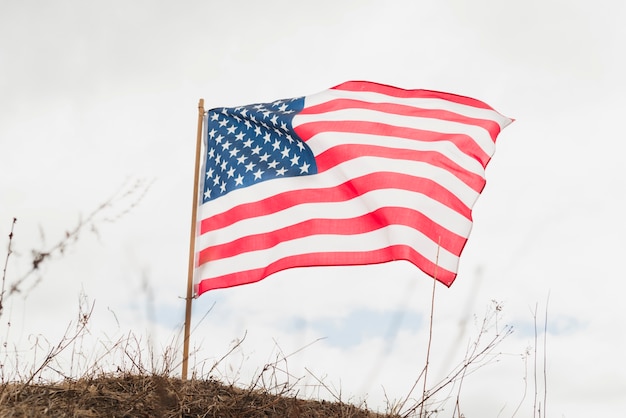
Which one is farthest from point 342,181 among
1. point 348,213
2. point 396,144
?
point 396,144

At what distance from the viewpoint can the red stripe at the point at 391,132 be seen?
659 centimetres

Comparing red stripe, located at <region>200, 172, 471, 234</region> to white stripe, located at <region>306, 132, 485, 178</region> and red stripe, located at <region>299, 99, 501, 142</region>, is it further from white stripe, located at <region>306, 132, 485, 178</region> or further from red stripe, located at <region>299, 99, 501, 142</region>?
red stripe, located at <region>299, 99, 501, 142</region>

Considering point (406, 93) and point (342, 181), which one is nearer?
point (342, 181)

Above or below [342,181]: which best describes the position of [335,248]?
below

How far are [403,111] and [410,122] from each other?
163 millimetres

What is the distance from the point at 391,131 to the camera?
6691 millimetres

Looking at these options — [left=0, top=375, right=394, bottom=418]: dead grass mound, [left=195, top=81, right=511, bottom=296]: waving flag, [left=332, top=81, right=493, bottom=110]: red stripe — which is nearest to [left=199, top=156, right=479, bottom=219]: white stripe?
[left=195, top=81, right=511, bottom=296]: waving flag

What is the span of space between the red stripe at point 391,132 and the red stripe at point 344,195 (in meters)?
0.48

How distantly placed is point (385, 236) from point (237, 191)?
143 centimetres

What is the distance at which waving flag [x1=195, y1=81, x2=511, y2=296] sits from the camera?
20.3ft

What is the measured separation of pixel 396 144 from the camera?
6.57m

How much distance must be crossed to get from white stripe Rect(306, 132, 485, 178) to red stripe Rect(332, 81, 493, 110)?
0.61 meters

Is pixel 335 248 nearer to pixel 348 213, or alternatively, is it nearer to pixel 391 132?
pixel 348 213

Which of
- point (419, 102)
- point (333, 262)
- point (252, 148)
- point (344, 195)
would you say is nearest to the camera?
point (333, 262)
